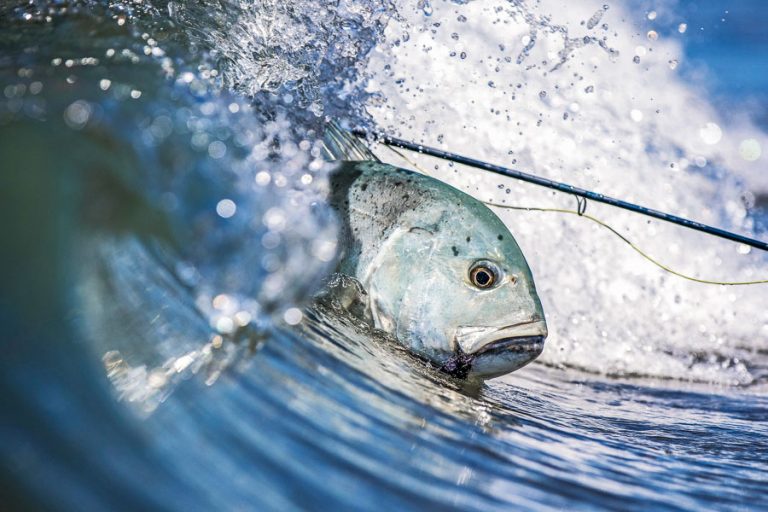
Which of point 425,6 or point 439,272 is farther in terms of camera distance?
point 425,6

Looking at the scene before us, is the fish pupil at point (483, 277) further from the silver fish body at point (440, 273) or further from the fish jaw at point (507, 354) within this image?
the fish jaw at point (507, 354)

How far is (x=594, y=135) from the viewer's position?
15.3ft

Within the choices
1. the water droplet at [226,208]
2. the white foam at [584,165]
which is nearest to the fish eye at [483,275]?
the water droplet at [226,208]

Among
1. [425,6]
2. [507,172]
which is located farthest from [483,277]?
[425,6]

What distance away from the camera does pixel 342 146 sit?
2.92 meters

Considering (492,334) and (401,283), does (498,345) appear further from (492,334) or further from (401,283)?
(401,283)

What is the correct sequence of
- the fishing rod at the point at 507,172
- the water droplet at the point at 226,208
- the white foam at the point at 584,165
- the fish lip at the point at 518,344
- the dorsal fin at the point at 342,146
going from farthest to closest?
the white foam at the point at 584,165 → the dorsal fin at the point at 342,146 → the fishing rod at the point at 507,172 → the fish lip at the point at 518,344 → the water droplet at the point at 226,208

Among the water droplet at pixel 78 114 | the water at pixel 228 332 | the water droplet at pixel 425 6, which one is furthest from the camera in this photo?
the water droplet at pixel 425 6

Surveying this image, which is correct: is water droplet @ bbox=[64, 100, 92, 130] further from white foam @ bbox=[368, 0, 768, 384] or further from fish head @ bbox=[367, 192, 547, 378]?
white foam @ bbox=[368, 0, 768, 384]

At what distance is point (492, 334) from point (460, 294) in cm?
20

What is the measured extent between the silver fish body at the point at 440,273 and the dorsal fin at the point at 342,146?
31 cm

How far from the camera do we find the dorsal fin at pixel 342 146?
2855 millimetres

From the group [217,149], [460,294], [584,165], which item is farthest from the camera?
[584,165]

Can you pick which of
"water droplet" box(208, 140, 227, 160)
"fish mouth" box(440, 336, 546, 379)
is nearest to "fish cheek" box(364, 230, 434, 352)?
"fish mouth" box(440, 336, 546, 379)
